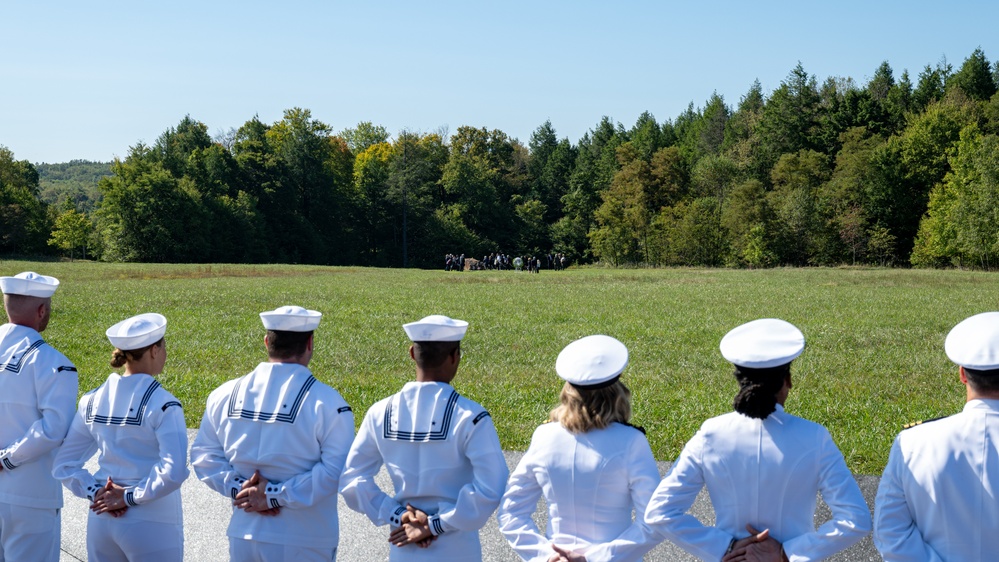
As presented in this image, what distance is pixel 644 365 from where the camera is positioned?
54.4 ft

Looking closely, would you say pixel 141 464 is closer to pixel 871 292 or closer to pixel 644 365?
pixel 644 365

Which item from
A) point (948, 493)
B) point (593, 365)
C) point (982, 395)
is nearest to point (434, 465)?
point (593, 365)

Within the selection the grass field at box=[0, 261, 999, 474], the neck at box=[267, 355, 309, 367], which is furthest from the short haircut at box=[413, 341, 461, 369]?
the grass field at box=[0, 261, 999, 474]

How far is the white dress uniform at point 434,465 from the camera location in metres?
3.88

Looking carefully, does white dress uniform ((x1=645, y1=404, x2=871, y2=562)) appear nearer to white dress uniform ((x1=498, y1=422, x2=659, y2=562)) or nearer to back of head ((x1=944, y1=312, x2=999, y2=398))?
white dress uniform ((x1=498, y1=422, x2=659, y2=562))

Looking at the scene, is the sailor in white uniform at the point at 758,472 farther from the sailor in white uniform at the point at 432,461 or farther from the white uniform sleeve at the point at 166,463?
the white uniform sleeve at the point at 166,463

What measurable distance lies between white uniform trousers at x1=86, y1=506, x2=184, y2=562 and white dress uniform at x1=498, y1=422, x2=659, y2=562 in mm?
2003

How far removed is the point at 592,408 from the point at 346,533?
340 cm

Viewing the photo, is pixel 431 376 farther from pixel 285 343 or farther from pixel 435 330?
pixel 285 343

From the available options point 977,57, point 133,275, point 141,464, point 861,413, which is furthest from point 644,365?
point 977,57

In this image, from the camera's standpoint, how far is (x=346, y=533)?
647 centimetres

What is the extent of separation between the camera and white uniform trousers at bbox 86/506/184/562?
4543mm

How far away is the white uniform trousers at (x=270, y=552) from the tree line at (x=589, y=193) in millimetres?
79684

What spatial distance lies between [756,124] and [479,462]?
10611 cm
